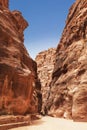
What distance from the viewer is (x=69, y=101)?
1092 inches

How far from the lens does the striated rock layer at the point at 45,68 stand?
6002 centimetres

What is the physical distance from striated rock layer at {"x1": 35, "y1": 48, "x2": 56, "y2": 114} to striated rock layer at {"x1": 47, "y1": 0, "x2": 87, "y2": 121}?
2147 centimetres

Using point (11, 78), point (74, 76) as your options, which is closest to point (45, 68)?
point (74, 76)

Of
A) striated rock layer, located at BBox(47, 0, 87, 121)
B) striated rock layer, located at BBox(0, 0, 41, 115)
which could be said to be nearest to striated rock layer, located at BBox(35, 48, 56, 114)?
striated rock layer, located at BBox(47, 0, 87, 121)

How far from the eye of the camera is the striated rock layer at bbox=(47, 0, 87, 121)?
22.1m

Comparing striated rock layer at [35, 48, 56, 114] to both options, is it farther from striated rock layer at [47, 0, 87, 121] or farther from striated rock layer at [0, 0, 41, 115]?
striated rock layer at [0, 0, 41, 115]

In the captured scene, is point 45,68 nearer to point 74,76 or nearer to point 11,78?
point 74,76

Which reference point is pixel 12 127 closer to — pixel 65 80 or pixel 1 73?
pixel 1 73

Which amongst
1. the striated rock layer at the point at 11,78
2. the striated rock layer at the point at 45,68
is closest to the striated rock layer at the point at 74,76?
the striated rock layer at the point at 11,78

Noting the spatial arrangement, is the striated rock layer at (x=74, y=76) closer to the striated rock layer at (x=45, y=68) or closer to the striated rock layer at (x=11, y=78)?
the striated rock layer at (x=11, y=78)

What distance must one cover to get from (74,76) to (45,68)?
39.1m

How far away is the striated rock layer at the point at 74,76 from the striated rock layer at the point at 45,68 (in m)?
21.5

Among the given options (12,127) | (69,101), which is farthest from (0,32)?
(69,101)

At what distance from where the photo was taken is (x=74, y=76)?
1099 inches
